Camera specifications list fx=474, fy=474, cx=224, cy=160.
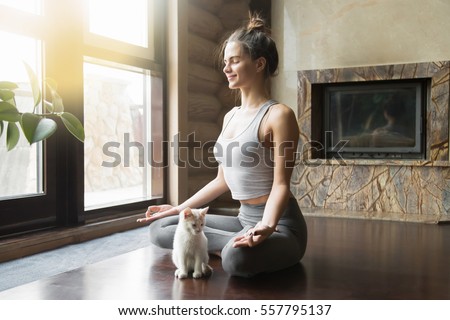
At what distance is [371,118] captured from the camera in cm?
426

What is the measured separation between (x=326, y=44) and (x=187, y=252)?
3.07 m

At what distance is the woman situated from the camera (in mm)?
1901

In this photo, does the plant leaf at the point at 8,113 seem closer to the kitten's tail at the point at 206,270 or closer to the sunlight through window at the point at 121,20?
the kitten's tail at the point at 206,270

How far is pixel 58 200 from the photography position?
290cm

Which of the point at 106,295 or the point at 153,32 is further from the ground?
the point at 153,32

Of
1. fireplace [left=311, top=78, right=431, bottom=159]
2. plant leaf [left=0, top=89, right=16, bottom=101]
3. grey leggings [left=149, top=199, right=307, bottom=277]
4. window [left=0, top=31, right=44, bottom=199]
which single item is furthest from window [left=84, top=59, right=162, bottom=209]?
plant leaf [left=0, top=89, right=16, bottom=101]

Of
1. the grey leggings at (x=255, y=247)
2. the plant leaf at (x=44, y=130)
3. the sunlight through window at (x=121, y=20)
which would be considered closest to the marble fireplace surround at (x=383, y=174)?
the sunlight through window at (x=121, y=20)

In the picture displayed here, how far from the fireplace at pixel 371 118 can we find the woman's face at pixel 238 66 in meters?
2.40

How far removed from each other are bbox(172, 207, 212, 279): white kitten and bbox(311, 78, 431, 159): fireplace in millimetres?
2699

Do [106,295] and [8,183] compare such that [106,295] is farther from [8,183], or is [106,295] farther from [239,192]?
[8,183]

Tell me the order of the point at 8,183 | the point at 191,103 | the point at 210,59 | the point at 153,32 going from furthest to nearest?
1. the point at 210,59
2. the point at 191,103
3. the point at 153,32
4. the point at 8,183

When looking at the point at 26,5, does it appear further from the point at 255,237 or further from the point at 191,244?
the point at 255,237

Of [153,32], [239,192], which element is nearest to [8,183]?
[239,192]

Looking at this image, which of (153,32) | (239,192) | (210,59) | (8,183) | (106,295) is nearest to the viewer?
(106,295)
